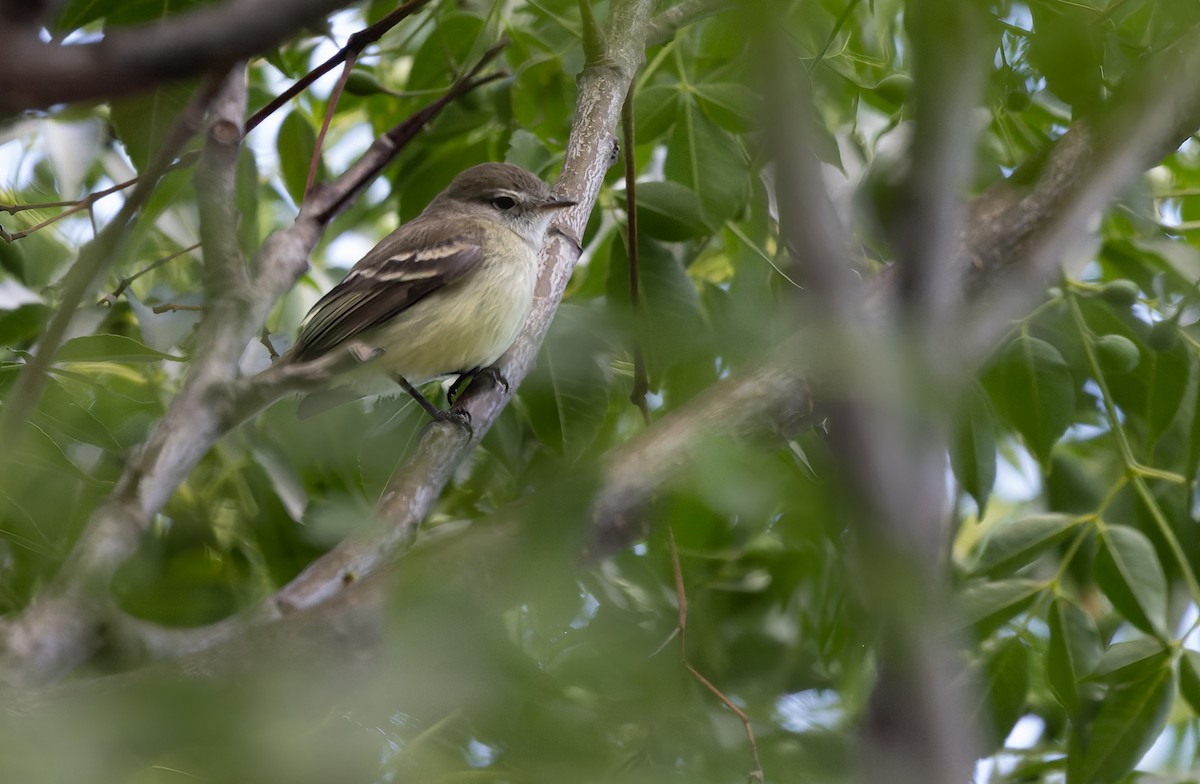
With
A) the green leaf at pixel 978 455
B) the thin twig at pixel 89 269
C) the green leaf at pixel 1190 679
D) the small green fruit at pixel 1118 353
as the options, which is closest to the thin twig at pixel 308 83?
the thin twig at pixel 89 269

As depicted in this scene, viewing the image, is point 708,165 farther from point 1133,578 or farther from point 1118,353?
point 1133,578

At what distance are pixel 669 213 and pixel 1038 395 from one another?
1174 millimetres

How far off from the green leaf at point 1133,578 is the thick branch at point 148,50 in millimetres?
2805

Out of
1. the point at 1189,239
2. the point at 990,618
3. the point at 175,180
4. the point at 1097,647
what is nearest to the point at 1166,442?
the point at 1189,239

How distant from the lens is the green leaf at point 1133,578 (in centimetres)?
280

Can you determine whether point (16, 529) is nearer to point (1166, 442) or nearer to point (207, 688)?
point (207, 688)

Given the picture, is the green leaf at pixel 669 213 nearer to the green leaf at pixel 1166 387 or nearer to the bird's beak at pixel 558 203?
the bird's beak at pixel 558 203

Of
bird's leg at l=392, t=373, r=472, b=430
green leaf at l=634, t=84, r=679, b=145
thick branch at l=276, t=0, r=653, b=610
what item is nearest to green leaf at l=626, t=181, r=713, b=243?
thick branch at l=276, t=0, r=653, b=610

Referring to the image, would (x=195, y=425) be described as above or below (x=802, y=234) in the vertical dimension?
below

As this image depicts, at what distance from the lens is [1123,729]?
270 cm

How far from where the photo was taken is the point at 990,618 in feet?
9.32

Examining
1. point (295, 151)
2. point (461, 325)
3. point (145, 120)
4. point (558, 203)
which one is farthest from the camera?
point (461, 325)

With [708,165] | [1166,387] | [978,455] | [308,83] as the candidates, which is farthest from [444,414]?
[1166,387]

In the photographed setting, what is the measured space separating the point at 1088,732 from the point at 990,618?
56cm
